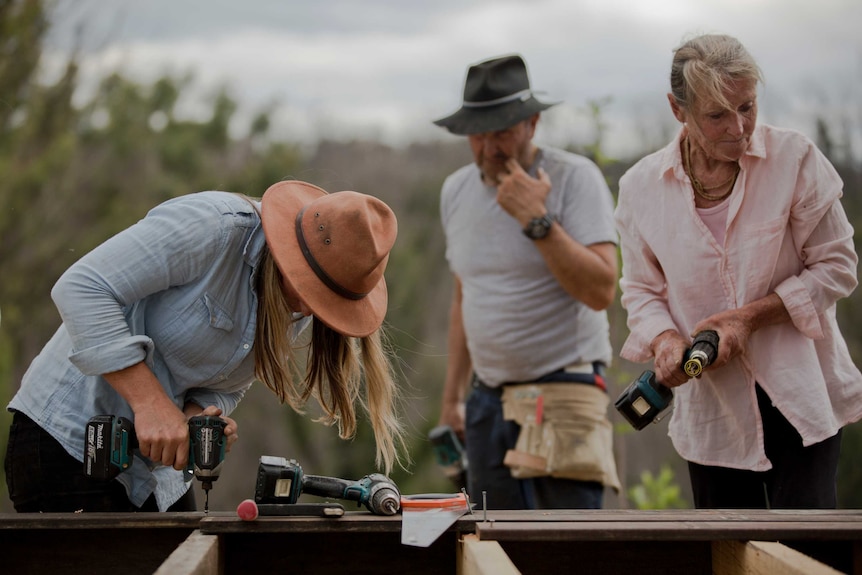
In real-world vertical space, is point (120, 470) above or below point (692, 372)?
below

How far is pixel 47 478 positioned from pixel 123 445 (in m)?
0.30

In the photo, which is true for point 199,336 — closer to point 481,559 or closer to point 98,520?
point 98,520

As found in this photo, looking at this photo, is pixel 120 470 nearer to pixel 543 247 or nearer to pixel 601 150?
pixel 543 247

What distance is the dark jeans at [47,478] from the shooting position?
2248mm

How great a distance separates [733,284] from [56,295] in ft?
5.83

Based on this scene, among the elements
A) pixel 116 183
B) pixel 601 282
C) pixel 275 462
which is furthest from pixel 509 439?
pixel 116 183

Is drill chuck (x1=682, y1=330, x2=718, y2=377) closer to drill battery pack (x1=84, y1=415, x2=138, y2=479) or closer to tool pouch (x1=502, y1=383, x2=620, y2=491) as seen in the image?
tool pouch (x1=502, y1=383, x2=620, y2=491)

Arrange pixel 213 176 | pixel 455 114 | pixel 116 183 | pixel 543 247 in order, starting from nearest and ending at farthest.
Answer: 1. pixel 543 247
2. pixel 455 114
3. pixel 116 183
4. pixel 213 176

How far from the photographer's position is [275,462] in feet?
7.14

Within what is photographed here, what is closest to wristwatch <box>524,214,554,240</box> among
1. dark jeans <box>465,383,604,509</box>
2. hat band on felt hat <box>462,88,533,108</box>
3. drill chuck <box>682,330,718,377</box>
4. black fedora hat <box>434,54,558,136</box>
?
black fedora hat <box>434,54,558,136</box>

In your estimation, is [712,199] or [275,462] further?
[712,199]

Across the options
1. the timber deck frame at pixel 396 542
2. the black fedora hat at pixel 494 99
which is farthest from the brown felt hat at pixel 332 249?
the black fedora hat at pixel 494 99

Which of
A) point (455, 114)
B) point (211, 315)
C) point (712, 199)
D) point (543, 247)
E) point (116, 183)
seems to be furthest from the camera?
point (116, 183)

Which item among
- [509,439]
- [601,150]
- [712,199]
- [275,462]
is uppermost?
[601,150]
